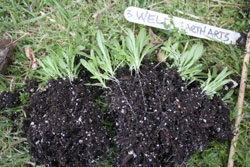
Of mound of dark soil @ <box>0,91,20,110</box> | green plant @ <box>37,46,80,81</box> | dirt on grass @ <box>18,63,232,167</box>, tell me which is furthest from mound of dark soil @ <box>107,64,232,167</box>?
mound of dark soil @ <box>0,91,20,110</box>

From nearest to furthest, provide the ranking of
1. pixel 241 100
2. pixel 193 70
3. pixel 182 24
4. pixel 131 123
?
pixel 131 123
pixel 193 70
pixel 241 100
pixel 182 24

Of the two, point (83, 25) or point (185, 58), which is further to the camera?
point (83, 25)

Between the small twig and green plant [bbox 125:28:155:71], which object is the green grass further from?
green plant [bbox 125:28:155:71]

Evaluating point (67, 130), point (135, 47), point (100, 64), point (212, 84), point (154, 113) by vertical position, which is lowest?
point (67, 130)

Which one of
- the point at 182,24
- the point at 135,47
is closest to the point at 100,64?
the point at 135,47

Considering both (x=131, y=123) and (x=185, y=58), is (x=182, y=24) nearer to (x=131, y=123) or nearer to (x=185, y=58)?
(x=185, y=58)

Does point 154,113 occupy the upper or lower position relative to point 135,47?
lower

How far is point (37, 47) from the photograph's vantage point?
1.89 m

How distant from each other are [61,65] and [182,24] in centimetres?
106

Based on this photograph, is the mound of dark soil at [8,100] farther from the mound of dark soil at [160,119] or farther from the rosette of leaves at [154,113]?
the mound of dark soil at [160,119]

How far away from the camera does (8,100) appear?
1740 millimetres

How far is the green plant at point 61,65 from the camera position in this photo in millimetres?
1577

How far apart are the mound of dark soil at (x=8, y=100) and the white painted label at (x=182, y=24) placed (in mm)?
1139

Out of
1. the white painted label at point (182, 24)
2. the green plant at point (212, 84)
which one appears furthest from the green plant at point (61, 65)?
the green plant at point (212, 84)
